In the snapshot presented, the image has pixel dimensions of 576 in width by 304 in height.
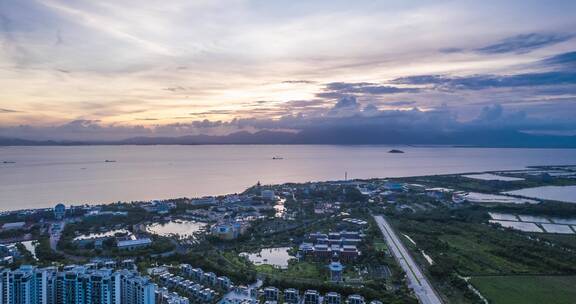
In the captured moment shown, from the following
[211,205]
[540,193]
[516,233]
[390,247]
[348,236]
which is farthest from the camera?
[540,193]

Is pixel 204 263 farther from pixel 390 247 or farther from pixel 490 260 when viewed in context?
pixel 490 260

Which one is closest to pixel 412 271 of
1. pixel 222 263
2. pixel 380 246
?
pixel 380 246

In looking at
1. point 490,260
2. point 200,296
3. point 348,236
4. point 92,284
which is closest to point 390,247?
point 348,236

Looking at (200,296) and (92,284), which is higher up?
(92,284)

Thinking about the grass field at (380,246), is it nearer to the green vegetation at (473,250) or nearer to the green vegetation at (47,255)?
the green vegetation at (473,250)

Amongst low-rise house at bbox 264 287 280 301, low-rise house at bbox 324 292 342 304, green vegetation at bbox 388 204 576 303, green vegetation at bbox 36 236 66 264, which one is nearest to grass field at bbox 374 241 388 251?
green vegetation at bbox 388 204 576 303

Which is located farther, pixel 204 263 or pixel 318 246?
pixel 318 246

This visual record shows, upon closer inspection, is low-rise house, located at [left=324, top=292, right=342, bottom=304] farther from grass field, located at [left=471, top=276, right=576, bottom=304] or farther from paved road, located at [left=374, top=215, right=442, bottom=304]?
grass field, located at [left=471, top=276, right=576, bottom=304]
